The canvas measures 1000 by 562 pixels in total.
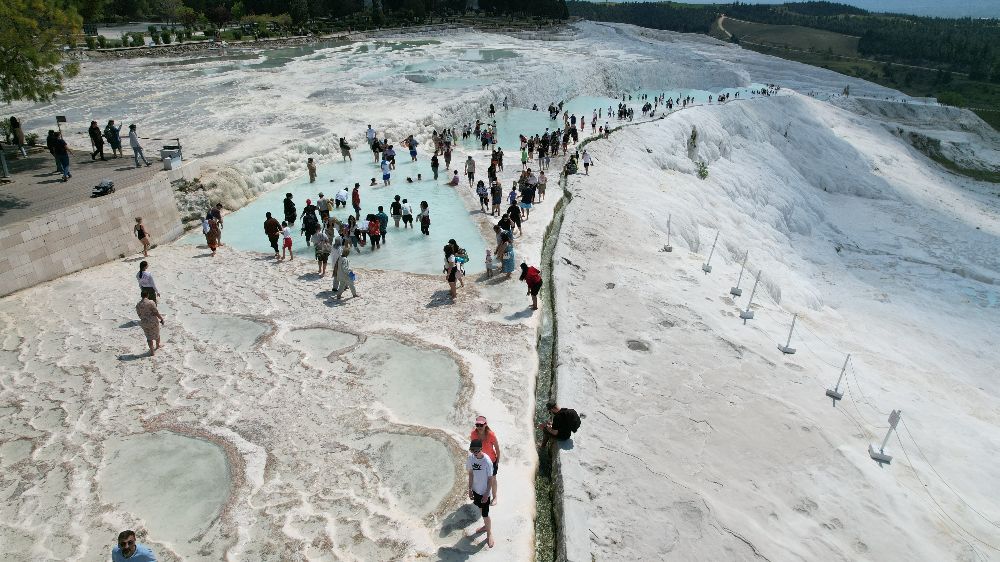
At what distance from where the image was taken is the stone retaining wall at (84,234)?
12578mm

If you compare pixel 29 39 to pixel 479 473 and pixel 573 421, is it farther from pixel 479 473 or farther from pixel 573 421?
pixel 573 421

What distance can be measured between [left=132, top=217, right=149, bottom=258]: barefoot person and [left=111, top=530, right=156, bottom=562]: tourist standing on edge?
1143cm

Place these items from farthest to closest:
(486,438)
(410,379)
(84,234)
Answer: (84,234) → (410,379) → (486,438)

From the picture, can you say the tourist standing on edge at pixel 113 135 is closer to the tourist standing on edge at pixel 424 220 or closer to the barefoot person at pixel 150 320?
the tourist standing on edge at pixel 424 220

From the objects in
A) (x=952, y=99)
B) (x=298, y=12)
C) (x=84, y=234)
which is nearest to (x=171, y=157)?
(x=84, y=234)

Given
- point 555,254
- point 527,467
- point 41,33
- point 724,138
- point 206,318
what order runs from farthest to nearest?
point 724,138, point 555,254, point 41,33, point 206,318, point 527,467

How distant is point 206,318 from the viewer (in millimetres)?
12141

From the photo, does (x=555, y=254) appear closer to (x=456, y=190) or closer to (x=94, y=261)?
(x=456, y=190)

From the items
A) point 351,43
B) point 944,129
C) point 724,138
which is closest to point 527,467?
point 724,138

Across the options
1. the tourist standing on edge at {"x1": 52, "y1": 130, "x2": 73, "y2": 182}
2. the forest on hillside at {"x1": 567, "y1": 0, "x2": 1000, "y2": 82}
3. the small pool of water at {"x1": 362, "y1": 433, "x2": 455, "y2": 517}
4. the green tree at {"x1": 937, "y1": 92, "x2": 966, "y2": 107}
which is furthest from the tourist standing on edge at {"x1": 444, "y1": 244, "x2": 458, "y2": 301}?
the forest on hillside at {"x1": 567, "y1": 0, "x2": 1000, "y2": 82}

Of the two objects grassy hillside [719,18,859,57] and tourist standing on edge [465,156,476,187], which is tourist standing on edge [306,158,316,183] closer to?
tourist standing on edge [465,156,476,187]

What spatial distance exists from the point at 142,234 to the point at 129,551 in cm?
1157

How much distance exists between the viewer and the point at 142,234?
48.4 feet

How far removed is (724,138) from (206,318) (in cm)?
3390
